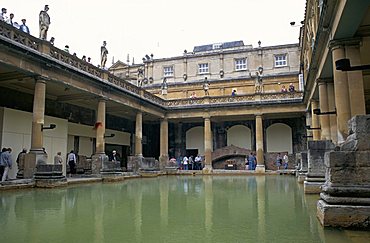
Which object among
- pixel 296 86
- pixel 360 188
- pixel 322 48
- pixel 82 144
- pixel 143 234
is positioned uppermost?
pixel 296 86

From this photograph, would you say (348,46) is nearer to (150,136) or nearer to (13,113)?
(13,113)

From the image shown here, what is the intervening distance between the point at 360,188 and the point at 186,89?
106 ft

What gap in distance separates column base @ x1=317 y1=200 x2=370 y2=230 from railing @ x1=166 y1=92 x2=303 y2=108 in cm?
2269

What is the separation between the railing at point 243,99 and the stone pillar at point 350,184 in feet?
73.1

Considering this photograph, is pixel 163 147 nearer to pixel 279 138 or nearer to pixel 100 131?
pixel 100 131

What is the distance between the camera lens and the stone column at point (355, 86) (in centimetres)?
959

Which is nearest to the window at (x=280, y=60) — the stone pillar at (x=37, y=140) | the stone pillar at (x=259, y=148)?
the stone pillar at (x=259, y=148)

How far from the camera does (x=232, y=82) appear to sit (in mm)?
35688

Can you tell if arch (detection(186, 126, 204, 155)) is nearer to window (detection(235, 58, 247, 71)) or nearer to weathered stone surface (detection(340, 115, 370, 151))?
window (detection(235, 58, 247, 71))

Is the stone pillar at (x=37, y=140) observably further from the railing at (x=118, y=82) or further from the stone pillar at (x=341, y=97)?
the stone pillar at (x=341, y=97)

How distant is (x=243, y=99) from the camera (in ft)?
93.4

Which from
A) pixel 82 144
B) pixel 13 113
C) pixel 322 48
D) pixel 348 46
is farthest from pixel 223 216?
pixel 82 144

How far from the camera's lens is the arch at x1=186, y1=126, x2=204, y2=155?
35.1 metres

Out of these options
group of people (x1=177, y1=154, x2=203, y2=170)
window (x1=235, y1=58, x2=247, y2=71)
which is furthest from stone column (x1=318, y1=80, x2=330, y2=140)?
window (x1=235, y1=58, x2=247, y2=71)
